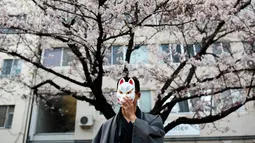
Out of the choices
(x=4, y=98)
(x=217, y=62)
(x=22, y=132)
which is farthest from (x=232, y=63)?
(x=4, y=98)

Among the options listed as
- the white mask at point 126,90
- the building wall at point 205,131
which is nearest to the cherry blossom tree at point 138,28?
the building wall at point 205,131

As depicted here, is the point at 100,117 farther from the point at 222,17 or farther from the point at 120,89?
the point at 120,89

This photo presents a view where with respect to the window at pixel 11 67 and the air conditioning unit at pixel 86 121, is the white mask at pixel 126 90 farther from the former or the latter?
the window at pixel 11 67

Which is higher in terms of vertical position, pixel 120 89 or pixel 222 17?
pixel 222 17

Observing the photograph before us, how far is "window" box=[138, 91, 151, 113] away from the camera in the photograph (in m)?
8.83

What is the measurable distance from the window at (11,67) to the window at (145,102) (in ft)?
17.1

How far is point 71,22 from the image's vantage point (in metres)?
5.82

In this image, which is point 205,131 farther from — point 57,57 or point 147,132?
point 147,132

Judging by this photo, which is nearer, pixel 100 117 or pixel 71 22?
→ pixel 71 22

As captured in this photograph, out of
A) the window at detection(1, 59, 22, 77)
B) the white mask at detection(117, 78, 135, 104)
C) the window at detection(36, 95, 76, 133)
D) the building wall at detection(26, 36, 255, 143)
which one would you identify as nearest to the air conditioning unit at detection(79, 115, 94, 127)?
the building wall at detection(26, 36, 255, 143)

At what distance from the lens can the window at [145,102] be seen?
8.83 m

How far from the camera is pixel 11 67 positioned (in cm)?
979

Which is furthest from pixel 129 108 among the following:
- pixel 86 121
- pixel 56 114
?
pixel 56 114

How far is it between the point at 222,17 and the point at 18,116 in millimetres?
7763
